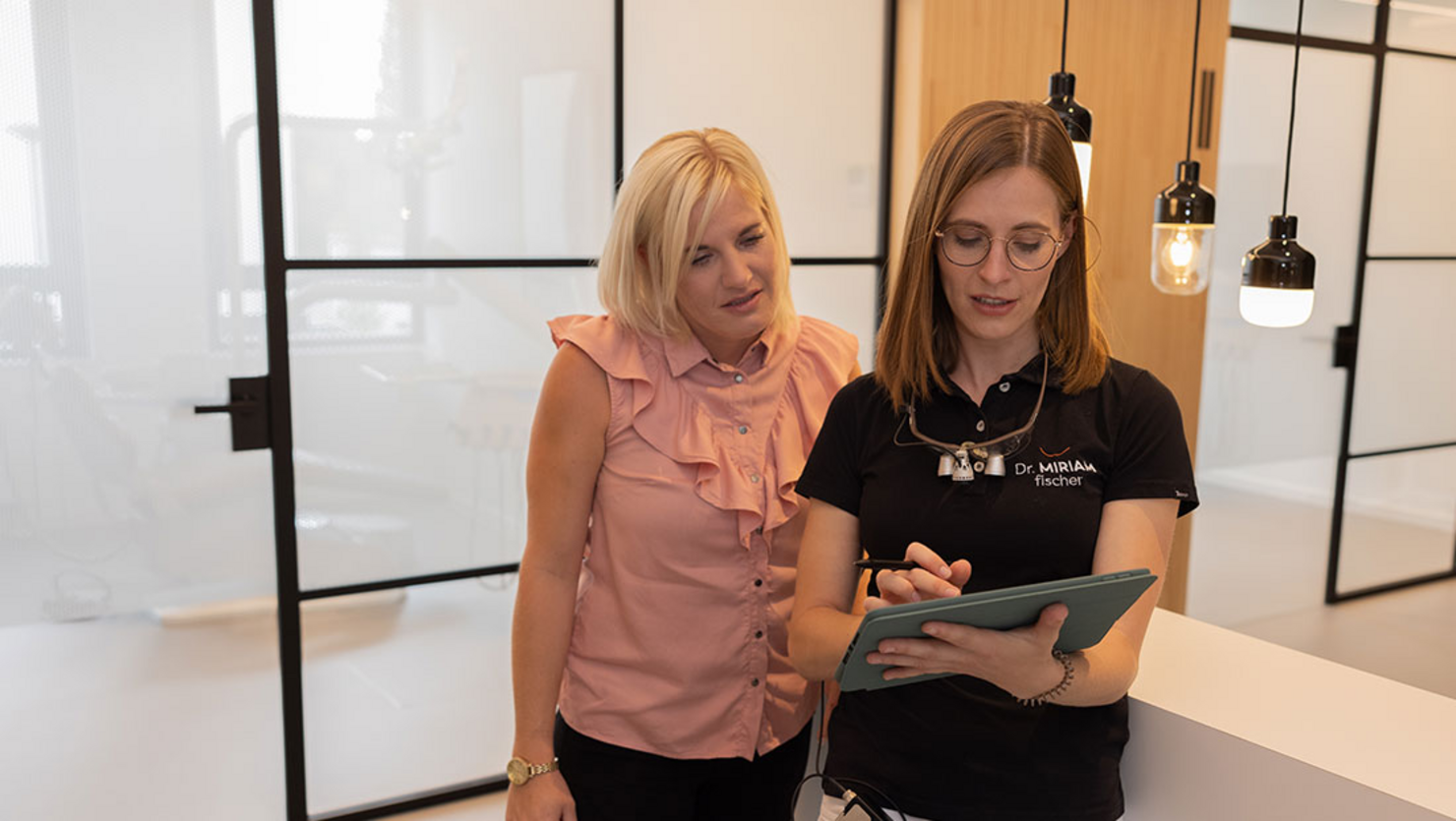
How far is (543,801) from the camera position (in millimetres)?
1572

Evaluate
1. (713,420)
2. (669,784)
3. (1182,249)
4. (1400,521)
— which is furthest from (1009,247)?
(1400,521)

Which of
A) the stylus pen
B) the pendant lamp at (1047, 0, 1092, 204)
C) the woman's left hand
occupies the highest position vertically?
the pendant lamp at (1047, 0, 1092, 204)

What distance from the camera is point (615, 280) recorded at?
62.1 inches

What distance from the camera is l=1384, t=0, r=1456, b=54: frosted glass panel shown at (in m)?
4.23

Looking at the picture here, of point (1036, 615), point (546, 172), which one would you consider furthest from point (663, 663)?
point (546, 172)

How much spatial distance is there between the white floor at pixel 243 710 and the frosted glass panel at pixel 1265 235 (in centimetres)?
273

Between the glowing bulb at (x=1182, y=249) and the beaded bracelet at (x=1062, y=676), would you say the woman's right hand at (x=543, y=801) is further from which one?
the glowing bulb at (x=1182, y=249)

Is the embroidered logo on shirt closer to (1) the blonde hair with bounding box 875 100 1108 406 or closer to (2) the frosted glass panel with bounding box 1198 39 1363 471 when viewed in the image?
(1) the blonde hair with bounding box 875 100 1108 406

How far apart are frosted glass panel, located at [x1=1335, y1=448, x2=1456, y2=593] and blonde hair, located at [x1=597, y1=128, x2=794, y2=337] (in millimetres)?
3892

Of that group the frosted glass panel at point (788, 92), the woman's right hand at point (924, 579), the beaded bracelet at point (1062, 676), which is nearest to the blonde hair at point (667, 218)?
the woman's right hand at point (924, 579)

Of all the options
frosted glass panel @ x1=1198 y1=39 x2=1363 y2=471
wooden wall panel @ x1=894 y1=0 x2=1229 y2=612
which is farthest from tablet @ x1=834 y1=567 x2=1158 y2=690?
frosted glass panel @ x1=1198 y1=39 x2=1363 y2=471

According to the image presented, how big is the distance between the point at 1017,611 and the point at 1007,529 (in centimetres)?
18

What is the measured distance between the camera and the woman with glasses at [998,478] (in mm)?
1258

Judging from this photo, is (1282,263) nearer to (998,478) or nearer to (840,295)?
(998,478)
